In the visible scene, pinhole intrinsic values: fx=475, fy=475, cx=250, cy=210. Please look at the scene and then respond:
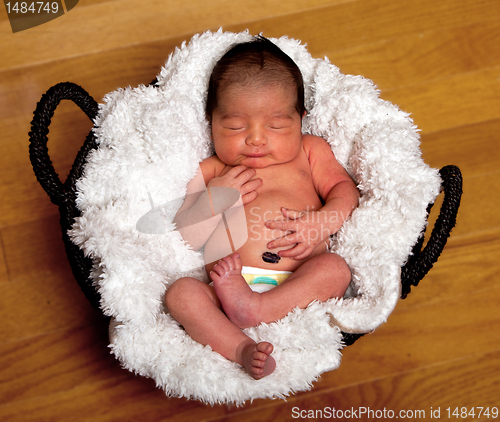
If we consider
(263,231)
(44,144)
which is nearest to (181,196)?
(263,231)

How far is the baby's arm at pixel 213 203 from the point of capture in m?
1.08

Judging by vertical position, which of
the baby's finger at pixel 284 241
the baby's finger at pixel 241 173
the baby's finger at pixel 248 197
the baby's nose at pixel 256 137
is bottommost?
the baby's finger at pixel 284 241

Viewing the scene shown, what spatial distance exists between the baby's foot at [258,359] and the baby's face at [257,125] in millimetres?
432

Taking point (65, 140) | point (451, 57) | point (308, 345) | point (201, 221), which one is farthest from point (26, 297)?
point (451, 57)

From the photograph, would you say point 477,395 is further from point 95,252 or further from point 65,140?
point 65,140

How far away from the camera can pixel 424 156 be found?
1497 mm

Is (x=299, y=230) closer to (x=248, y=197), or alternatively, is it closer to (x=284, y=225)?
(x=284, y=225)

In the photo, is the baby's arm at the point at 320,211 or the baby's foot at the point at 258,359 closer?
the baby's foot at the point at 258,359

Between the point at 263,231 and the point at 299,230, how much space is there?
3.2 inches

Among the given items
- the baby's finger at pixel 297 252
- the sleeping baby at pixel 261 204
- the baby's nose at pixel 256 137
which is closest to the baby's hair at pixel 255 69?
the sleeping baby at pixel 261 204

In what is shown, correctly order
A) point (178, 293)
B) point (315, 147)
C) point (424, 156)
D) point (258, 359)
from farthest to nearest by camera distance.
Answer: point (424, 156), point (315, 147), point (178, 293), point (258, 359)

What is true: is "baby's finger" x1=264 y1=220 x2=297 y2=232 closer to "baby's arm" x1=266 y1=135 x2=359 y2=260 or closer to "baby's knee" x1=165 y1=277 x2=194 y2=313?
"baby's arm" x1=266 y1=135 x2=359 y2=260

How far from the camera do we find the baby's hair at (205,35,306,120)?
3.56 ft

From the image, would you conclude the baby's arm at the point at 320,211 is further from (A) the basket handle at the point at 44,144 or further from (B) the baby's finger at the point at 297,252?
(A) the basket handle at the point at 44,144
